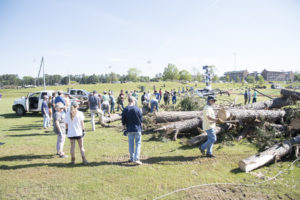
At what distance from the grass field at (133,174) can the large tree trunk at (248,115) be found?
100cm

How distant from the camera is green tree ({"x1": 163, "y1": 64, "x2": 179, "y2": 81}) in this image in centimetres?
8188

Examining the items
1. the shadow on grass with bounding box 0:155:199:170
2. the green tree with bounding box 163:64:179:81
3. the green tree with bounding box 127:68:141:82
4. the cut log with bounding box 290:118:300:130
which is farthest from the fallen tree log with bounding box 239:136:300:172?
the green tree with bounding box 127:68:141:82

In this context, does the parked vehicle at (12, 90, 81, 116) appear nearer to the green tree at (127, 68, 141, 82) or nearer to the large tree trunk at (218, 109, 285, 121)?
the large tree trunk at (218, 109, 285, 121)

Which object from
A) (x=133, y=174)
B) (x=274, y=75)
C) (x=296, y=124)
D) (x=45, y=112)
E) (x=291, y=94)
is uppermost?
(x=274, y=75)

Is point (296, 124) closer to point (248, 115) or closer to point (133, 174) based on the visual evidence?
point (248, 115)

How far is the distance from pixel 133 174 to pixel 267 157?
3.50m

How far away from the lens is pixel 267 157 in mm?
4562

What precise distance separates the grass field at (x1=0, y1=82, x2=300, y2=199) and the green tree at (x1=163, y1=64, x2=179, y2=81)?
76.8 m

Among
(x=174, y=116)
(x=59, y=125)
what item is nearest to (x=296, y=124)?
(x=174, y=116)

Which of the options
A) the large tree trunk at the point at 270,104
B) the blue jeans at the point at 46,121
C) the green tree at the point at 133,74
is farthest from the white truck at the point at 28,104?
the green tree at the point at 133,74

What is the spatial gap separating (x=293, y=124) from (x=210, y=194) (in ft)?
16.3

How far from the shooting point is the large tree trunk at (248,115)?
5988mm

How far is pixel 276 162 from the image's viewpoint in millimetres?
4703

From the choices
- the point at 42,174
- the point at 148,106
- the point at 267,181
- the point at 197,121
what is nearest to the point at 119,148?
the point at 42,174
